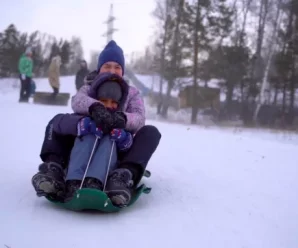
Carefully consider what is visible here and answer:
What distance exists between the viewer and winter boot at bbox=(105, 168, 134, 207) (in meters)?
1.91

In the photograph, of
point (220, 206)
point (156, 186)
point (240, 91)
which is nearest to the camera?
point (220, 206)

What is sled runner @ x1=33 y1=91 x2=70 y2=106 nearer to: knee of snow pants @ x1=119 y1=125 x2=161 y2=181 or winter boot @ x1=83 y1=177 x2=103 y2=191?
knee of snow pants @ x1=119 y1=125 x2=161 y2=181

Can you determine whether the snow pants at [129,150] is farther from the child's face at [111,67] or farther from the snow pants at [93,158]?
the child's face at [111,67]

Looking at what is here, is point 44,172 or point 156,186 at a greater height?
point 44,172

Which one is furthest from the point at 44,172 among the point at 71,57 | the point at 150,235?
the point at 71,57

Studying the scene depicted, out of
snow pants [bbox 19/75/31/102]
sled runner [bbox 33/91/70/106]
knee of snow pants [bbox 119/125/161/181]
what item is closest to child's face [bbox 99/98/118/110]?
knee of snow pants [bbox 119/125/161/181]

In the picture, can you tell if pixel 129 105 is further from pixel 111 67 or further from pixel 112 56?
pixel 112 56

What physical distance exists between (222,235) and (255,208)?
54 centimetres

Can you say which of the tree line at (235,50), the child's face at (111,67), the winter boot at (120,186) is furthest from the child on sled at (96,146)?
the tree line at (235,50)

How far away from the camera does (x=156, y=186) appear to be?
2713 millimetres

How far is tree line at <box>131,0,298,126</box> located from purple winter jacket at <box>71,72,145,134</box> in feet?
58.0

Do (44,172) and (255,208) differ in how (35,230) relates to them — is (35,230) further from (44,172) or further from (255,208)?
(255,208)

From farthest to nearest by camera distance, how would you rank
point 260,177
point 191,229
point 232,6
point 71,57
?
point 71,57, point 232,6, point 260,177, point 191,229

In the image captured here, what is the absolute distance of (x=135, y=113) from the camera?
2572mm
